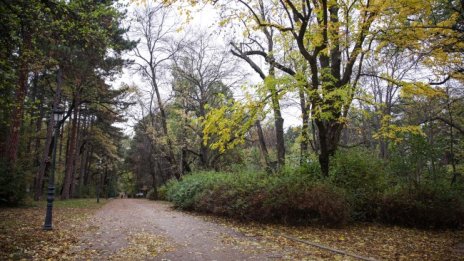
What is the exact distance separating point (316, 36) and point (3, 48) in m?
7.92

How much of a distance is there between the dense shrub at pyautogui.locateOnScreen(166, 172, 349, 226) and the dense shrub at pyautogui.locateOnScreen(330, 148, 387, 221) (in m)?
1.02

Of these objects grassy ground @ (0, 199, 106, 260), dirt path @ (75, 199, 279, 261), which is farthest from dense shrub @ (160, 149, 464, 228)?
grassy ground @ (0, 199, 106, 260)

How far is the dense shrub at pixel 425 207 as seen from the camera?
9492mm

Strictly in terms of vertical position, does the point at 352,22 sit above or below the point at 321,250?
above

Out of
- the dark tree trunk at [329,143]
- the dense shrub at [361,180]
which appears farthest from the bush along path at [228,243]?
the dark tree trunk at [329,143]

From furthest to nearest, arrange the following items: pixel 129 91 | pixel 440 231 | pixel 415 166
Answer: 1. pixel 129 91
2. pixel 415 166
3. pixel 440 231

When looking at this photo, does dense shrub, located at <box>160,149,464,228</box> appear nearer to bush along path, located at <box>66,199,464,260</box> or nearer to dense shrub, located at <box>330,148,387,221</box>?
dense shrub, located at <box>330,148,387,221</box>

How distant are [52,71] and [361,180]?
18880mm

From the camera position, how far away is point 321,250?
6566 millimetres

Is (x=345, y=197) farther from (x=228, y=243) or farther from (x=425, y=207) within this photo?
(x=228, y=243)

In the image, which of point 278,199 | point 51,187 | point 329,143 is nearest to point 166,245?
point 278,199

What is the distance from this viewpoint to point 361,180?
10555 millimetres

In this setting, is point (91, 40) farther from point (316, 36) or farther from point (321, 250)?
point (321, 250)

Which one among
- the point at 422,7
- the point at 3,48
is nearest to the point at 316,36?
the point at 422,7
